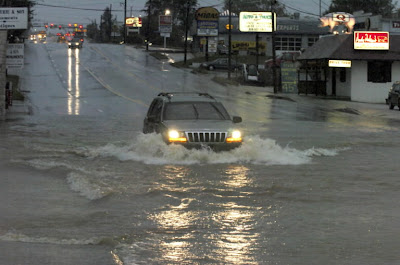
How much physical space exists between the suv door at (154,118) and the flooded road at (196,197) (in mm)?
406

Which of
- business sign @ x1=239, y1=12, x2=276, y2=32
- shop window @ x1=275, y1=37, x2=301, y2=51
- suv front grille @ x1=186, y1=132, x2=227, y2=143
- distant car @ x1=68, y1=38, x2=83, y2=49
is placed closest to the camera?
suv front grille @ x1=186, y1=132, x2=227, y2=143

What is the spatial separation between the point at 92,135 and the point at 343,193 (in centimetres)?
1178

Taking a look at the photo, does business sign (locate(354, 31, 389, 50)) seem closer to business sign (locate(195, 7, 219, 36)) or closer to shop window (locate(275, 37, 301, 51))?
business sign (locate(195, 7, 219, 36))

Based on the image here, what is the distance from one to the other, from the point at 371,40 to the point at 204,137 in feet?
115

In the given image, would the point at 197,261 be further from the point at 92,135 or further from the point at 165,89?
the point at 165,89

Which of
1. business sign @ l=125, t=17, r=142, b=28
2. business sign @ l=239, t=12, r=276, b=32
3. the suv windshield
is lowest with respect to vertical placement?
the suv windshield

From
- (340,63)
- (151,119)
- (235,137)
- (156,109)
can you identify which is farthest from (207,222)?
(340,63)

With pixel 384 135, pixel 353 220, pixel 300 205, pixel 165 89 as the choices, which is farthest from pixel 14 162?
pixel 165 89

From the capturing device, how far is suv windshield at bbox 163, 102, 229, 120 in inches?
603

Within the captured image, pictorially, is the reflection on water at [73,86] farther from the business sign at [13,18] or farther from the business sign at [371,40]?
the business sign at [371,40]

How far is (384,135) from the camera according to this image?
22.7 m

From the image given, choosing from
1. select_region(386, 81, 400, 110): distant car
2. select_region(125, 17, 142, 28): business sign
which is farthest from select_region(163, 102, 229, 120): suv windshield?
select_region(125, 17, 142, 28): business sign

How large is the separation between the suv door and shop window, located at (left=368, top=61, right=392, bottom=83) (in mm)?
33485

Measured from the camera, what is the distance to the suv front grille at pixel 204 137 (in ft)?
46.6
